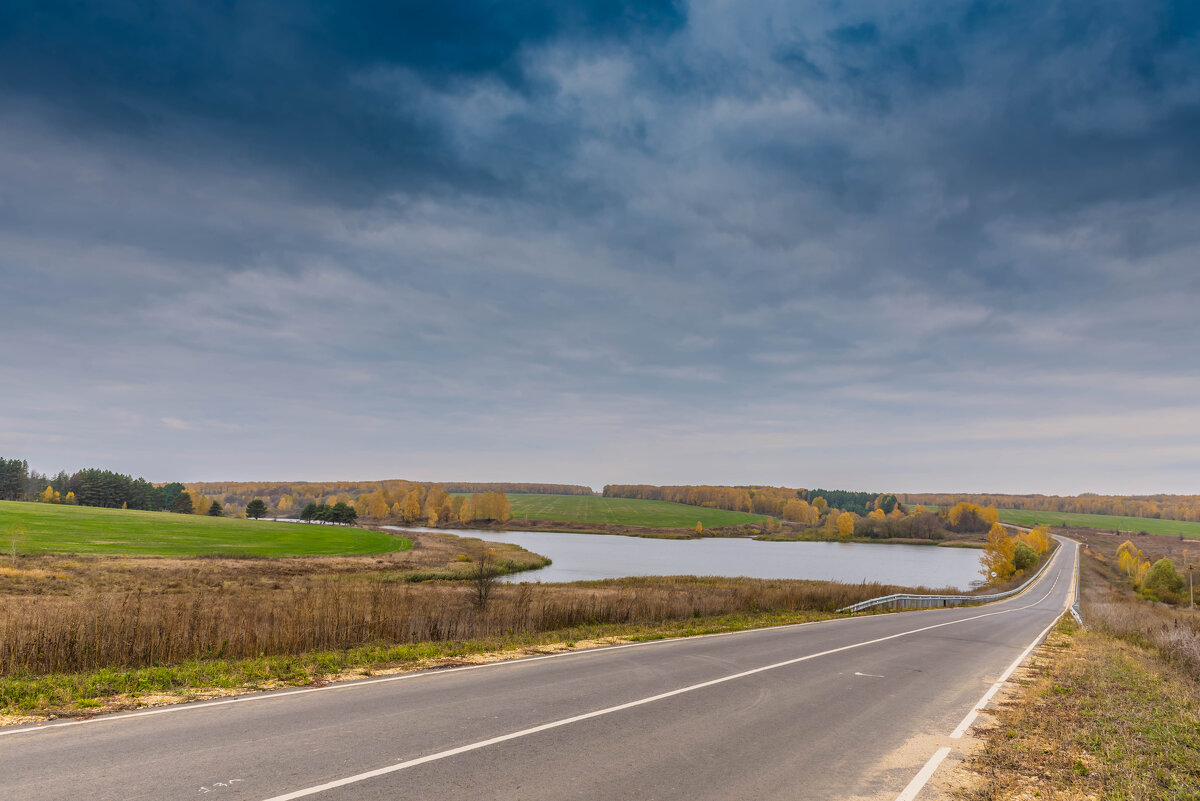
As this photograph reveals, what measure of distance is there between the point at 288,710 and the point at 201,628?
6904 millimetres

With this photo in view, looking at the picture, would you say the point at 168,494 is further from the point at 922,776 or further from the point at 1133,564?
the point at 1133,564

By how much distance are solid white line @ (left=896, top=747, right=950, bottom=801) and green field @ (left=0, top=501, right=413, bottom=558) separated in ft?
200

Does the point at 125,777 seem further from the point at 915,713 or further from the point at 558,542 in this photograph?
the point at 558,542

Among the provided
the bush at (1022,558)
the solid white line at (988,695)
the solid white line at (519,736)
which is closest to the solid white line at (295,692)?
the solid white line at (519,736)

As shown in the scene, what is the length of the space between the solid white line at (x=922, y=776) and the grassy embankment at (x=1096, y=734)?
15.5 inches

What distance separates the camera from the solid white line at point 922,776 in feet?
24.7

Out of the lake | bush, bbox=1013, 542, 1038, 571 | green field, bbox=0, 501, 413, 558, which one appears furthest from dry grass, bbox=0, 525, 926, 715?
bush, bbox=1013, 542, 1038, 571

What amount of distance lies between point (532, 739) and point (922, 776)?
210 inches

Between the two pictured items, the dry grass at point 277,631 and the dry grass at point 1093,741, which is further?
the dry grass at point 277,631

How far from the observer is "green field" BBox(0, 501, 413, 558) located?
56969 mm

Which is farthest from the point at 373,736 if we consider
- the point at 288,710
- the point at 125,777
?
the point at 125,777

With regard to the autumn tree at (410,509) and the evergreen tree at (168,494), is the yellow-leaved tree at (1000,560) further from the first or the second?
the evergreen tree at (168,494)

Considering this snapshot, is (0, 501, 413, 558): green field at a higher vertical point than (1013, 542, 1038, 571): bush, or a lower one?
higher

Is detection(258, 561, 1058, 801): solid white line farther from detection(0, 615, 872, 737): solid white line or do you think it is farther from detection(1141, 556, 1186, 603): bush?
detection(1141, 556, 1186, 603): bush
